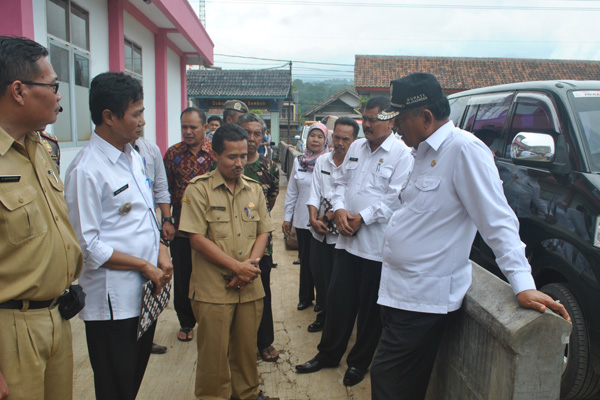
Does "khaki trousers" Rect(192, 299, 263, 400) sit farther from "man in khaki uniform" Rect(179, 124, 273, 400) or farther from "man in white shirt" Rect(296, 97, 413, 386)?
"man in white shirt" Rect(296, 97, 413, 386)

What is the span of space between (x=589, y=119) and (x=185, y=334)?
363cm

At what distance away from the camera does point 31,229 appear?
5.32 ft

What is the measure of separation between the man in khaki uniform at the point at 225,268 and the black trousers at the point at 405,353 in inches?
35.5

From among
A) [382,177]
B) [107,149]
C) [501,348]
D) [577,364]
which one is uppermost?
[107,149]

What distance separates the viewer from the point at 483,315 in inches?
82.0

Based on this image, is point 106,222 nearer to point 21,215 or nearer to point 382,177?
point 21,215

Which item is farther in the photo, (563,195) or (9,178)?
(563,195)

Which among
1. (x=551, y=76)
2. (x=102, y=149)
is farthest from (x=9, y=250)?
(x=551, y=76)

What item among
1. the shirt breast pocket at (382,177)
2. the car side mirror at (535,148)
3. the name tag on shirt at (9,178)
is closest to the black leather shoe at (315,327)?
the shirt breast pocket at (382,177)

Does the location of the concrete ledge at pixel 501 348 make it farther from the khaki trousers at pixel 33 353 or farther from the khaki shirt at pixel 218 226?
the khaki trousers at pixel 33 353

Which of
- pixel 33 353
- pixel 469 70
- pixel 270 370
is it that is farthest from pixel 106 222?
pixel 469 70

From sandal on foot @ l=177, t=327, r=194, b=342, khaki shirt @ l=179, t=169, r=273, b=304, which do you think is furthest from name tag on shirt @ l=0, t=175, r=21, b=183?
sandal on foot @ l=177, t=327, r=194, b=342

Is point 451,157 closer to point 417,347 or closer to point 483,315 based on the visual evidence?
point 483,315

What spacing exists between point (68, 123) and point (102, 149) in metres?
4.49
